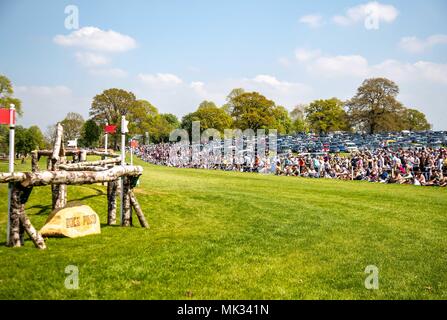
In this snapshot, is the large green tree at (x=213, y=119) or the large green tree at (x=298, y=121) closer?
the large green tree at (x=213, y=119)

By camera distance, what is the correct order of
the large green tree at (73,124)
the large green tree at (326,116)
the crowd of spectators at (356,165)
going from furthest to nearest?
1. the large green tree at (326,116)
2. the large green tree at (73,124)
3. the crowd of spectators at (356,165)

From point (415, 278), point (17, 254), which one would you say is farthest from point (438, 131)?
point (17, 254)

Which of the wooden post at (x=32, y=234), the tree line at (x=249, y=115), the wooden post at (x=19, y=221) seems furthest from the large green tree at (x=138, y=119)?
the wooden post at (x=32, y=234)

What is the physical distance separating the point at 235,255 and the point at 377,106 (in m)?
80.5

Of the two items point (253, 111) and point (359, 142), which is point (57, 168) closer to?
point (359, 142)

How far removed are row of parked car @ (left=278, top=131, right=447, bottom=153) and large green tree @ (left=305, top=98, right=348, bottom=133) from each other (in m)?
31.3

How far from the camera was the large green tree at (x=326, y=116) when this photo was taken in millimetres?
90125

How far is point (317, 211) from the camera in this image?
1231cm

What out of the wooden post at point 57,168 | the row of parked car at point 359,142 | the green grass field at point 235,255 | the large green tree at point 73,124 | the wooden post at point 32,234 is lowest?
the green grass field at point 235,255

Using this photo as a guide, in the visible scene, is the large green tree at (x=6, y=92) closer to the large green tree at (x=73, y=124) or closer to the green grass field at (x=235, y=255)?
the large green tree at (x=73, y=124)

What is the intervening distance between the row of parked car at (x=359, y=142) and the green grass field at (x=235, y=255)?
36.2 meters

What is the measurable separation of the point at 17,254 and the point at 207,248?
3.60m

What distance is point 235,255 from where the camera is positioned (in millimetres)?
7094
